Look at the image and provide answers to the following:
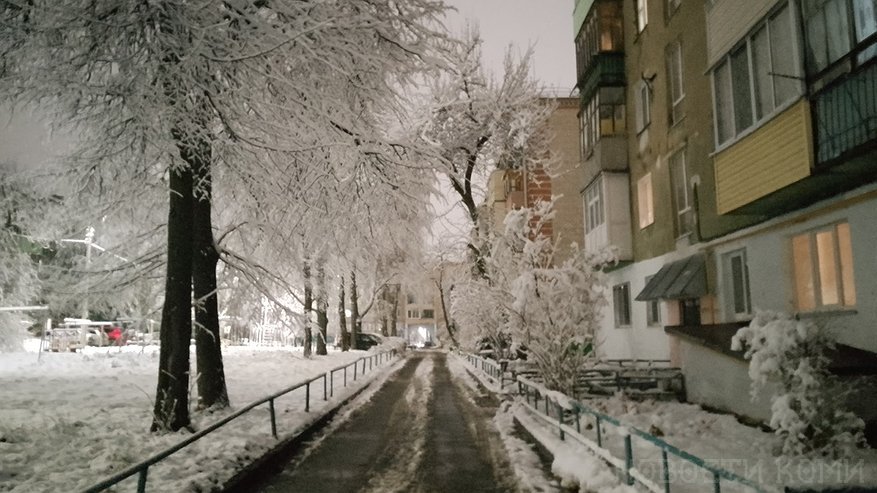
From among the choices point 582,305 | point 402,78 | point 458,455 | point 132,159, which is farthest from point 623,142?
point 132,159

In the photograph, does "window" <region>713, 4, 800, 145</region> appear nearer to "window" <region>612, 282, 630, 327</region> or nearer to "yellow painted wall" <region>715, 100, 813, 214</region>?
"yellow painted wall" <region>715, 100, 813, 214</region>

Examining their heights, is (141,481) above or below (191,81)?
below

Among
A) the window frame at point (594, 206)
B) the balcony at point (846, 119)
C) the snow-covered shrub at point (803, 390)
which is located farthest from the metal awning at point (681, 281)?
the snow-covered shrub at point (803, 390)

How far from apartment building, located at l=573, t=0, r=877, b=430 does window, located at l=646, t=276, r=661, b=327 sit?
0.07 m

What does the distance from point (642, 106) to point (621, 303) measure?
7359mm

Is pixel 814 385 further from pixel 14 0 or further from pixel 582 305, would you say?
pixel 14 0

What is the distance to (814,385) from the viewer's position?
25.2 ft

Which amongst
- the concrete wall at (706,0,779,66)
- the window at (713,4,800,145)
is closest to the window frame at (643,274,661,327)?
the window at (713,4,800,145)

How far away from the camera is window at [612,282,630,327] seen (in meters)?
21.8

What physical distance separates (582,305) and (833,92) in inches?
233

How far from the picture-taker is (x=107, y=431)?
30.9 ft

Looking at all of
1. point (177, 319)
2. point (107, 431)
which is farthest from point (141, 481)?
point (107, 431)

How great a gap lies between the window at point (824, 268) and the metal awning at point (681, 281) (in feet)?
11.0

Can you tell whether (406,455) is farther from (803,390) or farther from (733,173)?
(733,173)
